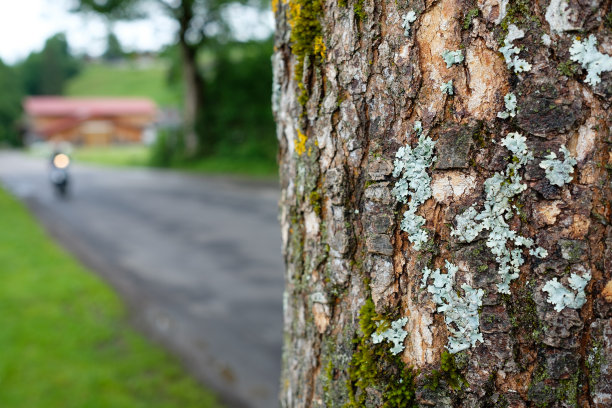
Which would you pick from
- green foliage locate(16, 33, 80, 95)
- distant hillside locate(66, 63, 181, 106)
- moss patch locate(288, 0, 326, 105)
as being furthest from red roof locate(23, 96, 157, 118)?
moss patch locate(288, 0, 326, 105)

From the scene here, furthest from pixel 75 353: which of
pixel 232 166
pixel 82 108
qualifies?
pixel 82 108

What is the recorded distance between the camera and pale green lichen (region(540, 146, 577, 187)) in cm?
100


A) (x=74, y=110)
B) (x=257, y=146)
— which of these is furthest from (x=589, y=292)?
(x=74, y=110)

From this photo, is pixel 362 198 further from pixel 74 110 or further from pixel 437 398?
pixel 74 110

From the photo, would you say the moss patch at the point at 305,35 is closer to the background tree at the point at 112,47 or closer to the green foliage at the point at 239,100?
the green foliage at the point at 239,100

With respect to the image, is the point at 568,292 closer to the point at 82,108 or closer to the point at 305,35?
the point at 305,35

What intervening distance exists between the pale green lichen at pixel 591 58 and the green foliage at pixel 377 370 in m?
0.70

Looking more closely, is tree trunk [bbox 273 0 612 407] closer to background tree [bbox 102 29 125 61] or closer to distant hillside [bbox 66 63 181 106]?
background tree [bbox 102 29 125 61]

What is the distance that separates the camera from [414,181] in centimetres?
117

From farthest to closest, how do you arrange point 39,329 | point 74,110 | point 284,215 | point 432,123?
1. point 74,110
2. point 39,329
3. point 284,215
4. point 432,123

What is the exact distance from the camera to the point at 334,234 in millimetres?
1309

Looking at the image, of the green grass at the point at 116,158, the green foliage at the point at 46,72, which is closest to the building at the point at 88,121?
the green foliage at the point at 46,72

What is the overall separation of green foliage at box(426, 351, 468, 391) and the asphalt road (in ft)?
10.5

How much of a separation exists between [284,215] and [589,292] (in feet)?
2.73
